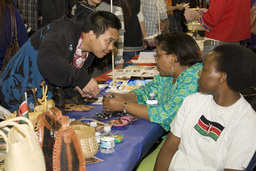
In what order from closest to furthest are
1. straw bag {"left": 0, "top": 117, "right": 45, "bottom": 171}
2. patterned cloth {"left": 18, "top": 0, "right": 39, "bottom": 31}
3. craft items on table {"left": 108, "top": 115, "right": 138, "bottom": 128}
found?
1. straw bag {"left": 0, "top": 117, "right": 45, "bottom": 171}
2. craft items on table {"left": 108, "top": 115, "right": 138, "bottom": 128}
3. patterned cloth {"left": 18, "top": 0, "right": 39, "bottom": 31}

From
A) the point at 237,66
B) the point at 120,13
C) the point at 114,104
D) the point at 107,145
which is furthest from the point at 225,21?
the point at 107,145

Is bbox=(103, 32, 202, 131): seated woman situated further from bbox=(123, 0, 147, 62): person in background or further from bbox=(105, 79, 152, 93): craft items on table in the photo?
bbox=(123, 0, 147, 62): person in background

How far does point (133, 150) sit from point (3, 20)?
190 cm

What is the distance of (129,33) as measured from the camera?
4.81 m

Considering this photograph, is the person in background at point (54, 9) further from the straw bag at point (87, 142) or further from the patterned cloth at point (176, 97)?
the straw bag at point (87, 142)

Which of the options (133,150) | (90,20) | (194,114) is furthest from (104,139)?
(90,20)

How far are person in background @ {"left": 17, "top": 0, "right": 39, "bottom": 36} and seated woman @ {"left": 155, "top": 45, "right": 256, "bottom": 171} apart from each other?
3.67 m

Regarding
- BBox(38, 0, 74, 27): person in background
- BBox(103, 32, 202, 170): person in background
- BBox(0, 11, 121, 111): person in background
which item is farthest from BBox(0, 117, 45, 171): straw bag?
BBox(38, 0, 74, 27): person in background

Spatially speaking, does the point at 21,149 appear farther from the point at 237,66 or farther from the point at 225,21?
the point at 225,21

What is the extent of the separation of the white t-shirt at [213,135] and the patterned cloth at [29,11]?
3.66 metres

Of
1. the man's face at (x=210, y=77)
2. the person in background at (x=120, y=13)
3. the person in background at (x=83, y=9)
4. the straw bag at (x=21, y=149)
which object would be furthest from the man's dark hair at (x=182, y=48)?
the person in background at (x=120, y=13)

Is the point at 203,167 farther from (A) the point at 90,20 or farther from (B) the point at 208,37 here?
(B) the point at 208,37

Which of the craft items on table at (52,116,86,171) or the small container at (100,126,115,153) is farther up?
the craft items on table at (52,116,86,171)

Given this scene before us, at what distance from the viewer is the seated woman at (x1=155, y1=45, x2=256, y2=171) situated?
152cm
